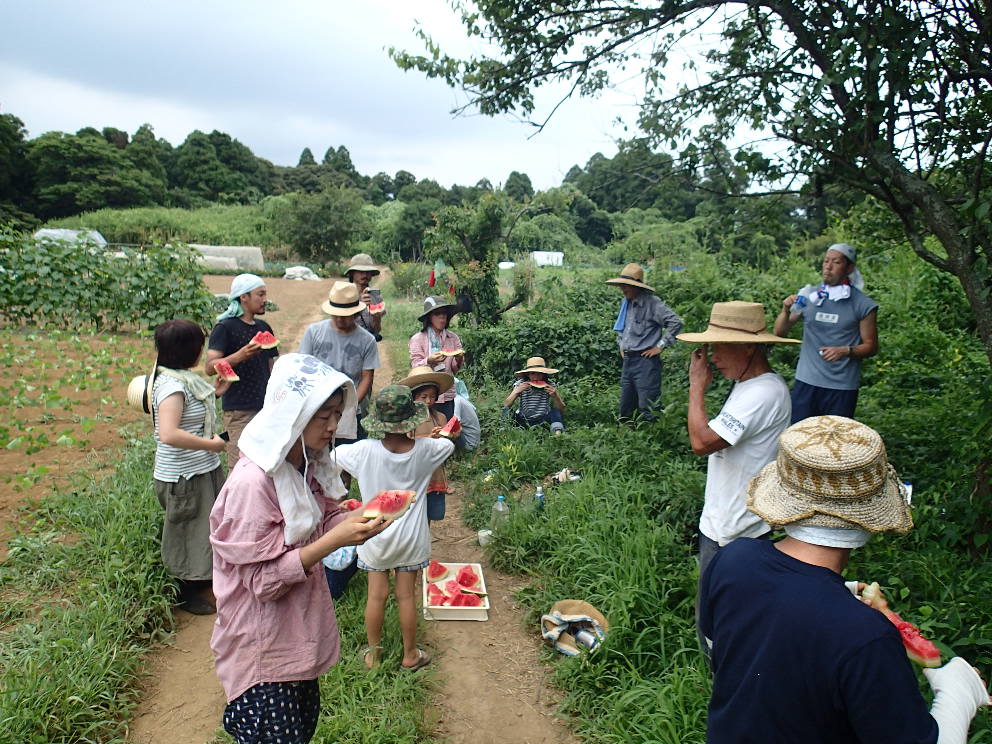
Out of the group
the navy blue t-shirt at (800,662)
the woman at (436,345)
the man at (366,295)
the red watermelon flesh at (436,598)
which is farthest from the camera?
the woman at (436,345)

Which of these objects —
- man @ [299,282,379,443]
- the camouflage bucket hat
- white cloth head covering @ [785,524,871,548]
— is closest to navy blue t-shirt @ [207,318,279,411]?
man @ [299,282,379,443]

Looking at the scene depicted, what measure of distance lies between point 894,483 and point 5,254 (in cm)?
1447

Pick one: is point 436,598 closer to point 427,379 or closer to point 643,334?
point 427,379

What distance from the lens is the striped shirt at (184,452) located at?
3574 mm

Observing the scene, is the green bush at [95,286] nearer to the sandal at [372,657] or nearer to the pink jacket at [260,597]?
the sandal at [372,657]

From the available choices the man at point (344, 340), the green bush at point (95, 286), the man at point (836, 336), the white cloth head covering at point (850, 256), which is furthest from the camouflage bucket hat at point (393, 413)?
the green bush at point (95, 286)

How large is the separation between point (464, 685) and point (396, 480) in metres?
1.31

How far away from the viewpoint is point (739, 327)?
2.95 metres

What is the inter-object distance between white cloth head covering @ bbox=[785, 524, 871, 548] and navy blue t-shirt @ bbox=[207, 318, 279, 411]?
4.02 meters

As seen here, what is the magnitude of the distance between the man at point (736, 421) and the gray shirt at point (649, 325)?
3.32 m

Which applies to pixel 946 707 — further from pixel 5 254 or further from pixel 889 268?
pixel 5 254

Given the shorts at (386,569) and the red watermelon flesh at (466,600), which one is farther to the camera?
the red watermelon flesh at (466,600)

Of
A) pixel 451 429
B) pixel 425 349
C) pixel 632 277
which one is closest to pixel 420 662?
pixel 451 429

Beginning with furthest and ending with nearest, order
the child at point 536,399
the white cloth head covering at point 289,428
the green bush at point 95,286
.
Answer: the green bush at point 95,286, the child at point 536,399, the white cloth head covering at point 289,428
